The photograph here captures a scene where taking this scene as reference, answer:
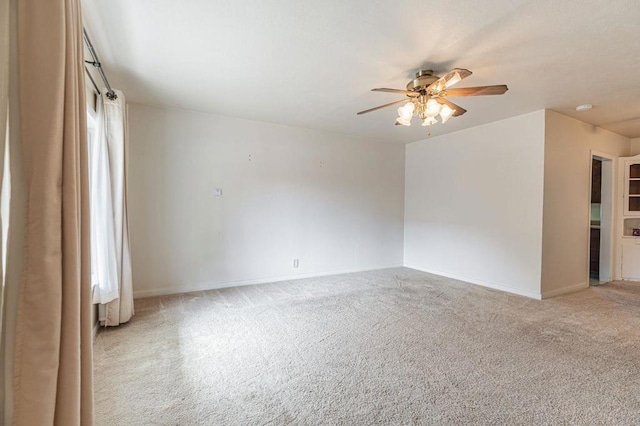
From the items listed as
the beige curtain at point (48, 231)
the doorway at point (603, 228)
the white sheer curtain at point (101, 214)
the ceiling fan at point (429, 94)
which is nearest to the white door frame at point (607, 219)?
the doorway at point (603, 228)

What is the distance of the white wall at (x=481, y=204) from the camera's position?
388 centimetres

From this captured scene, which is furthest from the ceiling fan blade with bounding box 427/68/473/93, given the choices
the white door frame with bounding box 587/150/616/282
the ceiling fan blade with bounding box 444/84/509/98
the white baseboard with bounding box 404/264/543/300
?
the white door frame with bounding box 587/150/616/282

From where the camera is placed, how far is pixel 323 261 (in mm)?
4973

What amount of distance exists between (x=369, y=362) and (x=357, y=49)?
2.45 m

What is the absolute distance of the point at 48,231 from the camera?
2.87 ft

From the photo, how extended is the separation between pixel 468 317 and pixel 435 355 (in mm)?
1048

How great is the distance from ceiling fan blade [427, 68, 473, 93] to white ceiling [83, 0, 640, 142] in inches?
8.5

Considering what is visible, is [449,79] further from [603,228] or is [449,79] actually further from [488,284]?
[603,228]

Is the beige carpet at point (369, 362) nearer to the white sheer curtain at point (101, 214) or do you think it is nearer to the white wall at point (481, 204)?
the white sheer curtain at point (101, 214)

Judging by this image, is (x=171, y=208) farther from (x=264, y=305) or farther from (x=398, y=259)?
(x=398, y=259)

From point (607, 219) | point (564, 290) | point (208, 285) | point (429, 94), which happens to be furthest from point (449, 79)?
point (607, 219)

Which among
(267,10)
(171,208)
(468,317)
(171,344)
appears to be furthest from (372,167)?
(171,344)

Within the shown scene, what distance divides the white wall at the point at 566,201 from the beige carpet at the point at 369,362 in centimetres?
48

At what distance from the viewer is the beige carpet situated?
1717 mm
